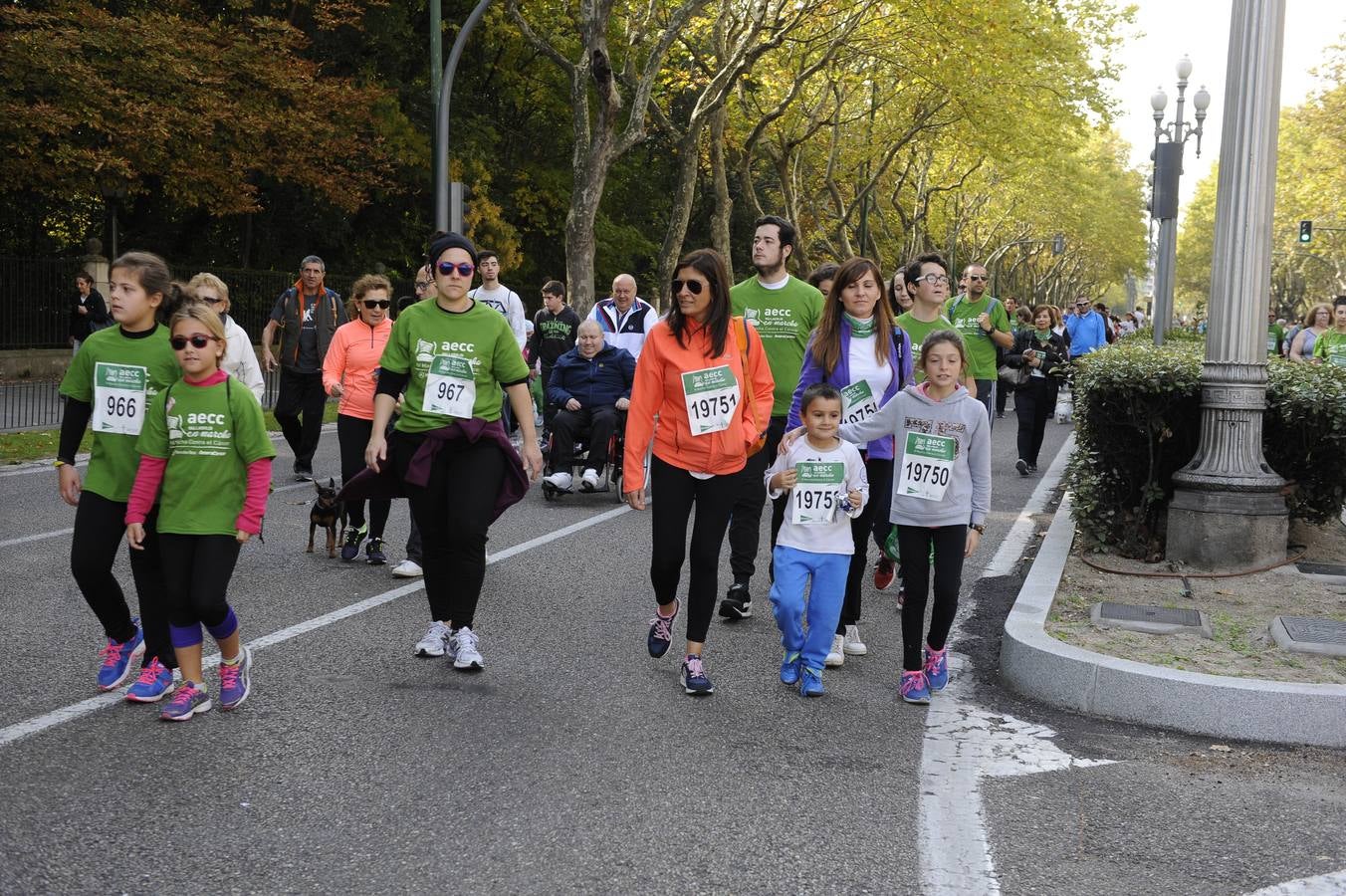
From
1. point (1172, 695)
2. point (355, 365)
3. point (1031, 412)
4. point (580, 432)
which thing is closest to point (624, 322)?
point (580, 432)

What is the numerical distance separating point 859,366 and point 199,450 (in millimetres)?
2897

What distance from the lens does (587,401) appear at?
470 inches

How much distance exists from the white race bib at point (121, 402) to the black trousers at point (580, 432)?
646cm

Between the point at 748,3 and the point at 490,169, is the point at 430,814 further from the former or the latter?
the point at 490,169

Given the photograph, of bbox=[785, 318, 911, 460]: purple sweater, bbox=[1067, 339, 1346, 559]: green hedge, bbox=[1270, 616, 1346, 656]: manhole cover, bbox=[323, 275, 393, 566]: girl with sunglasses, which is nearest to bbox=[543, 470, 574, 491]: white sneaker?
bbox=[323, 275, 393, 566]: girl with sunglasses

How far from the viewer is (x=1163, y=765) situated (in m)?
4.94

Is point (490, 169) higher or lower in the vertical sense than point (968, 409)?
higher

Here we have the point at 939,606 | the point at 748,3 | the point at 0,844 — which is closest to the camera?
the point at 0,844

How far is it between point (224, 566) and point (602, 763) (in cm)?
148

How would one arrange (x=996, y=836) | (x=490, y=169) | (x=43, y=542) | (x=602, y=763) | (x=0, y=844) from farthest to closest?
(x=490, y=169)
(x=43, y=542)
(x=602, y=763)
(x=996, y=836)
(x=0, y=844)

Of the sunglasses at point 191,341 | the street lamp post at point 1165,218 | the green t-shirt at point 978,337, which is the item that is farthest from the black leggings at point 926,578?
the street lamp post at point 1165,218

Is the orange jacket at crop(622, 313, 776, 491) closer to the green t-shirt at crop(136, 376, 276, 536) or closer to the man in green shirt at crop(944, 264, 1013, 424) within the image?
the green t-shirt at crop(136, 376, 276, 536)

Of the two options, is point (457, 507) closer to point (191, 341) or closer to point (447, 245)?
point (447, 245)

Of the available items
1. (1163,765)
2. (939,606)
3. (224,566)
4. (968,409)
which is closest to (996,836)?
(1163,765)
